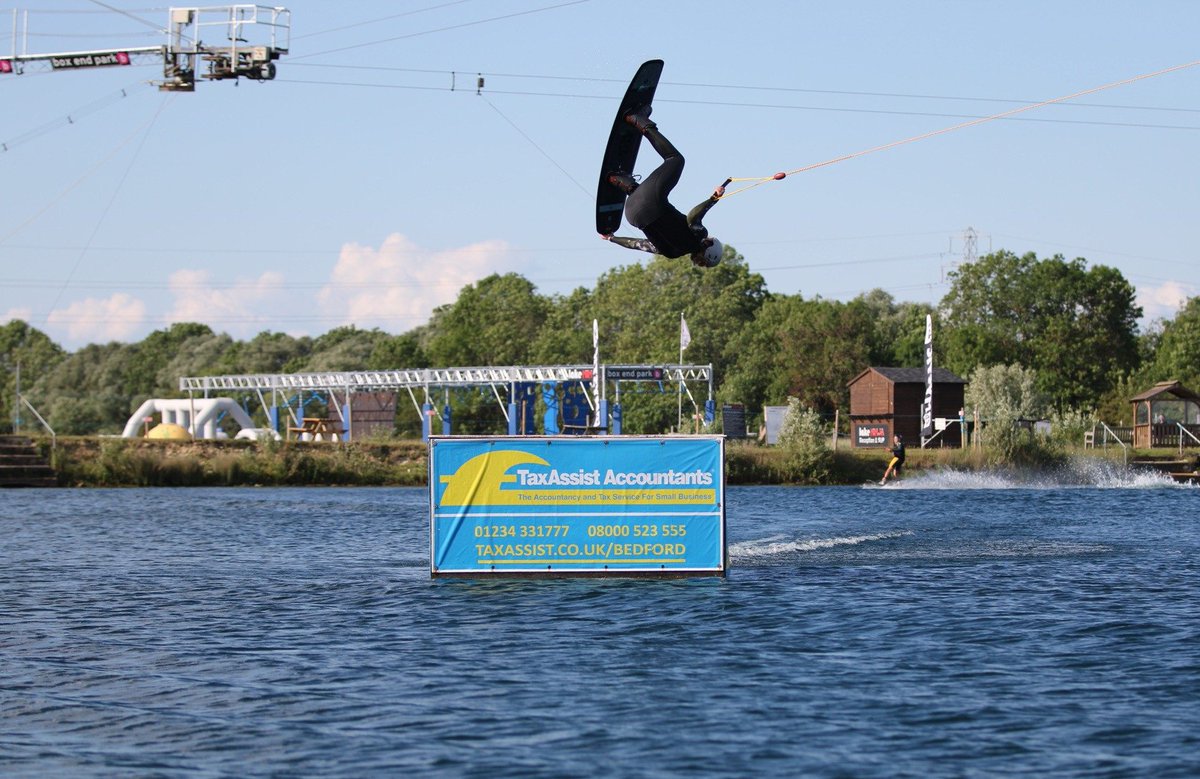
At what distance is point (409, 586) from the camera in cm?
2117

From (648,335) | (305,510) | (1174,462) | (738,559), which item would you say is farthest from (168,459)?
(648,335)

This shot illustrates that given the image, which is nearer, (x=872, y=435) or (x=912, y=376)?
(x=872, y=435)

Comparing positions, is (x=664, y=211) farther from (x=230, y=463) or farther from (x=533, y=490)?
(x=230, y=463)

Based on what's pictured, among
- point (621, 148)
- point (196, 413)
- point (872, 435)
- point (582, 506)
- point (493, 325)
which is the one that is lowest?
point (582, 506)

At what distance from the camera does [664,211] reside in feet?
58.0

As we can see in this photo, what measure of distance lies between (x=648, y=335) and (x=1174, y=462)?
6916 cm

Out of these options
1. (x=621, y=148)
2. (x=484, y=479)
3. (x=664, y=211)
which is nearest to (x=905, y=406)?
(x=484, y=479)

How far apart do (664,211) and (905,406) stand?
71.1 metres

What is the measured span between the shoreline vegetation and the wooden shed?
606 inches

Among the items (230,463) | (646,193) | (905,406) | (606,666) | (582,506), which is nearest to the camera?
(606,666)

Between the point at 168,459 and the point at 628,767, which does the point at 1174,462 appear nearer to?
the point at 168,459

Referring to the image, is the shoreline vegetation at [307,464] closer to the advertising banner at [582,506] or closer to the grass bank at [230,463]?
the grass bank at [230,463]

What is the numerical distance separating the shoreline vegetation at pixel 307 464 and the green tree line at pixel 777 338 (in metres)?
37.9

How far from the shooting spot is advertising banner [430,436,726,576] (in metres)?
20.1
